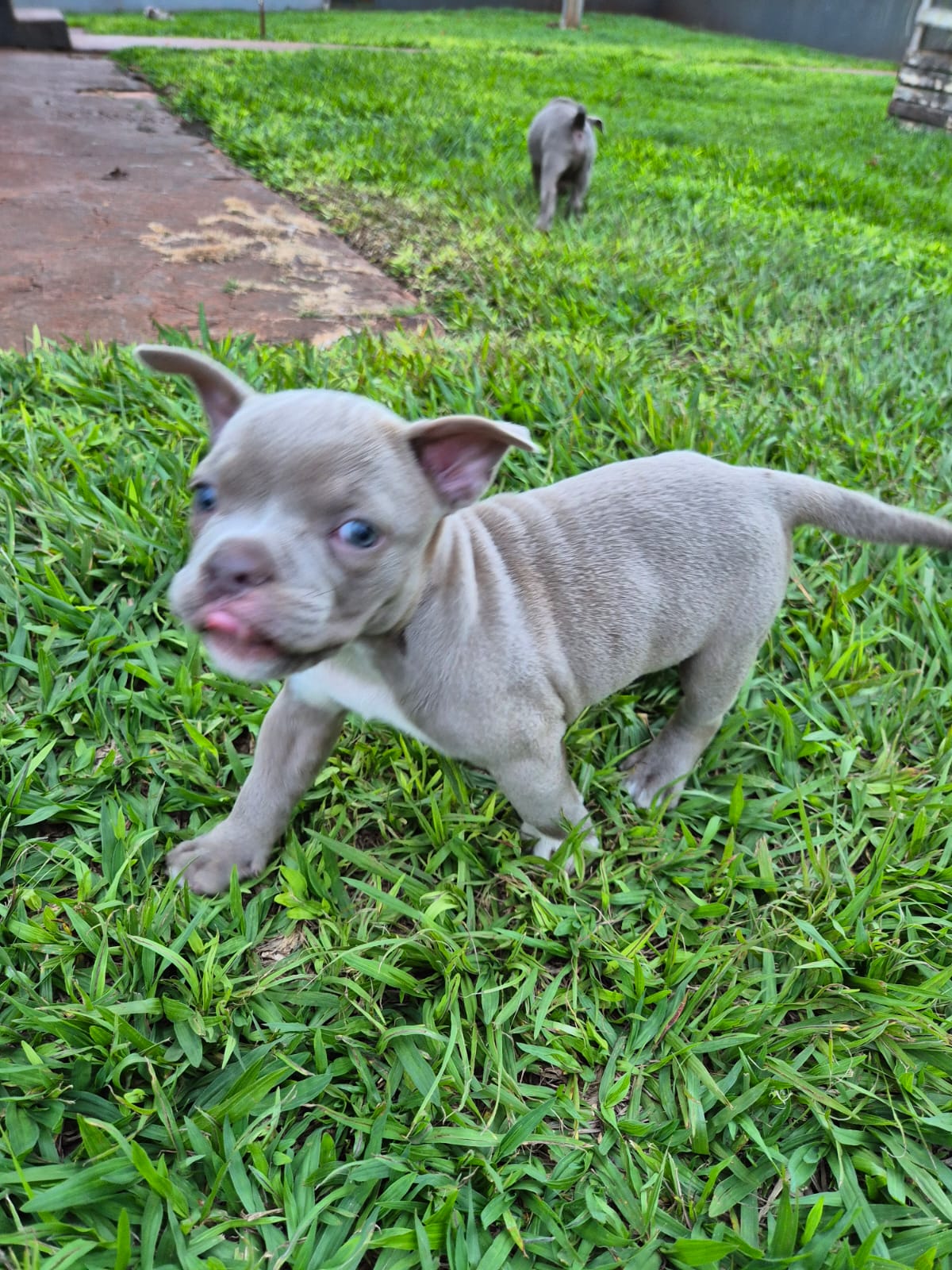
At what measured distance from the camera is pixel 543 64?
42.9ft

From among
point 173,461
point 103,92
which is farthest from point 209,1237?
point 103,92

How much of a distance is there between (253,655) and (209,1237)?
1.06 metres

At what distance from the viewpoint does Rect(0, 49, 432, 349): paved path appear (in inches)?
172

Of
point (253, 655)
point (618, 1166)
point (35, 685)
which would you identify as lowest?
point (618, 1166)

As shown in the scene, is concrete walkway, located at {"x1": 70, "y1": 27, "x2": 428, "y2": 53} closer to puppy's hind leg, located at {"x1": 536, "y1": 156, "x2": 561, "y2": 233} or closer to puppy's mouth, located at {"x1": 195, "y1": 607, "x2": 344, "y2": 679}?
puppy's hind leg, located at {"x1": 536, "y1": 156, "x2": 561, "y2": 233}

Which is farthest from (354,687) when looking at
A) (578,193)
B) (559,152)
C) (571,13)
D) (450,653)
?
(571,13)

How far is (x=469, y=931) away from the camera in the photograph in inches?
84.0

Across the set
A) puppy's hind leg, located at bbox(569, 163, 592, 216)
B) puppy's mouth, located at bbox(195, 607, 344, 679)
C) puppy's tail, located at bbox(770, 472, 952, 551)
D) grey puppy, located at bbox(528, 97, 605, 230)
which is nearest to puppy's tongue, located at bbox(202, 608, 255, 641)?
puppy's mouth, located at bbox(195, 607, 344, 679)

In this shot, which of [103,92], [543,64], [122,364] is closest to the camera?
[122,364]

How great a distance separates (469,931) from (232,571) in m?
1.16

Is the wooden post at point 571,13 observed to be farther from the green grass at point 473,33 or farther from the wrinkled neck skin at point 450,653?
the wrinkled neck skin at point 450,653

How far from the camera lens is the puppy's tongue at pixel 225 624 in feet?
4.64

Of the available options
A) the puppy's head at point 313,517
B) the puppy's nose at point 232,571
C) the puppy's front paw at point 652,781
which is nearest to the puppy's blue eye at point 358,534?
the puppy's head at point 313,517

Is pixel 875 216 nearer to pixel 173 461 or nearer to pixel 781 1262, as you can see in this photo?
pixel 173 461
